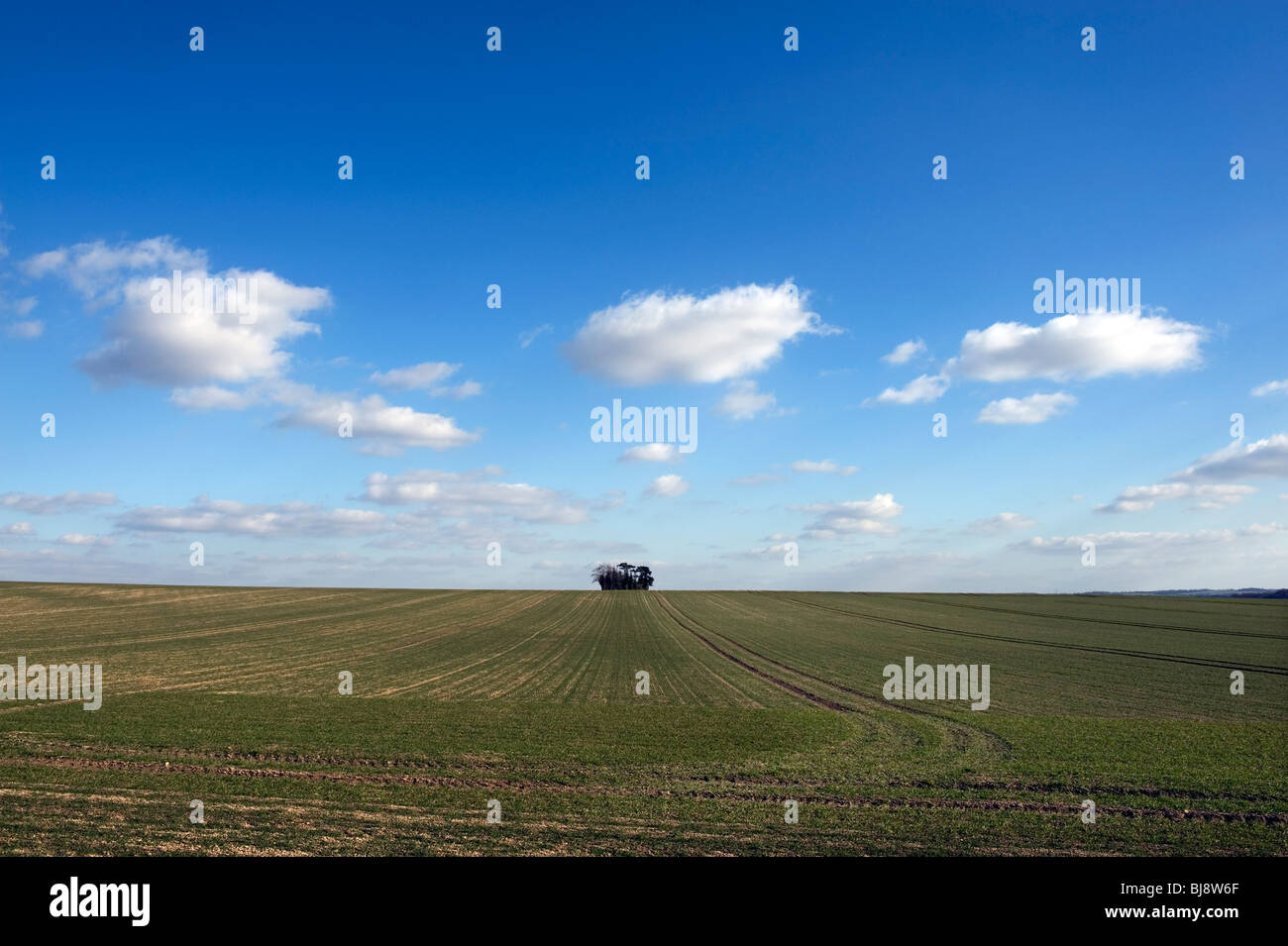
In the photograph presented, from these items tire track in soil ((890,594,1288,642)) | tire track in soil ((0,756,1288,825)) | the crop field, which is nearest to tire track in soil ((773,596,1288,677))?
the crop field

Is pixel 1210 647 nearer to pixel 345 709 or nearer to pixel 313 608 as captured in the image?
pixel 345 709

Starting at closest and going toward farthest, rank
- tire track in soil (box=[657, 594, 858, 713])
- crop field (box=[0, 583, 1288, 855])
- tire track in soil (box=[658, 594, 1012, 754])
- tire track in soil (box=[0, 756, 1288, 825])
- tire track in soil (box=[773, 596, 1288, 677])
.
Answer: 1. crop field (box=[0, 583, 1288, 855])
2. tire track in soil (box=[0, 756, 1288, 825])
3. tire track in soil (box=[658, 594, 1012, 754])
4. tire track in soil (box=[657, 594, 858, 713])
5. tire track in soil (box=[773, 596, 1288, 677])

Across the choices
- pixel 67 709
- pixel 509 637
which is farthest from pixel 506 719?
pixel 509 637

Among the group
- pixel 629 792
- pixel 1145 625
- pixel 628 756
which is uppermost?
pixel 629 792

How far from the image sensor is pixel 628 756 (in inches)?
725

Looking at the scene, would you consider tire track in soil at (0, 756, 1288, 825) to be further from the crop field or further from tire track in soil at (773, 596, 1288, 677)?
tire track in soil at (773, 596, 1288, 677)

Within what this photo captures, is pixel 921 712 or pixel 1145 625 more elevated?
pixel 921 712

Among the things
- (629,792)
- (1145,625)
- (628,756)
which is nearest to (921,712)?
(628,756)

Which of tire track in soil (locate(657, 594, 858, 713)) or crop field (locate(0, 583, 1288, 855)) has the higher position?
crop field (locate(0, 583, 1288, 855))

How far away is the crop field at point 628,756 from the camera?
12609 millimetres

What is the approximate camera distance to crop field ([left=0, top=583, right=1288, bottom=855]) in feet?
41.4

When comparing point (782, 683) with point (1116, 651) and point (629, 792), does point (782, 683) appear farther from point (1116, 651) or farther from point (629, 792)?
point (1116, 651)
